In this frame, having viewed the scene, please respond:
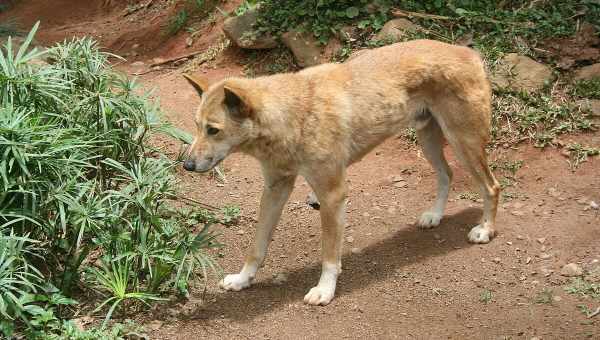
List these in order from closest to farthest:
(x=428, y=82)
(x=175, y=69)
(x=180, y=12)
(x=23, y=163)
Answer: (x=23, y=163), (x=428, y=82), (x=175, y=69), (x=180, y=12)

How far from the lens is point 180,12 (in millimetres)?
12094

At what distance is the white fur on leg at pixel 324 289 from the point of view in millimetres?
6055

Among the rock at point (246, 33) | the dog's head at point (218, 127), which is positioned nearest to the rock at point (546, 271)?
the dog's head at point (218, 127)

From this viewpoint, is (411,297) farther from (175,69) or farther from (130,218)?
(175,69)

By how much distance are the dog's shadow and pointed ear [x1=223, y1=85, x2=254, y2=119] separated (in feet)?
5.04

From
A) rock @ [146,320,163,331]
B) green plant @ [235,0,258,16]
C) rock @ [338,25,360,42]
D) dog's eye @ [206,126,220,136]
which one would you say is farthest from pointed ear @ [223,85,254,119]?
green plant @ [235,0,258,16]

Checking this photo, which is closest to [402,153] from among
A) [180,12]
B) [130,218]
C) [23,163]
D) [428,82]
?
[428,82]

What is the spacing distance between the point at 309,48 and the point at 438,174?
315cm

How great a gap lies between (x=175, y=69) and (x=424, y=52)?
524cm

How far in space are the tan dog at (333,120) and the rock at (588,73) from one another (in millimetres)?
2443

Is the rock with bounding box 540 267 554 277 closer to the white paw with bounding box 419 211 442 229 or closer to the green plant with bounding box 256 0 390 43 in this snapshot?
the white paw with bounding box 419 211 442 229

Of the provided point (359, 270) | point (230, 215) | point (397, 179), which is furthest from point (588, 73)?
point (230, 215)

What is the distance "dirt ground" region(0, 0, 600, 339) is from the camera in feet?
18.9

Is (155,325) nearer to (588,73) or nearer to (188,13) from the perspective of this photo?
(588,73)
